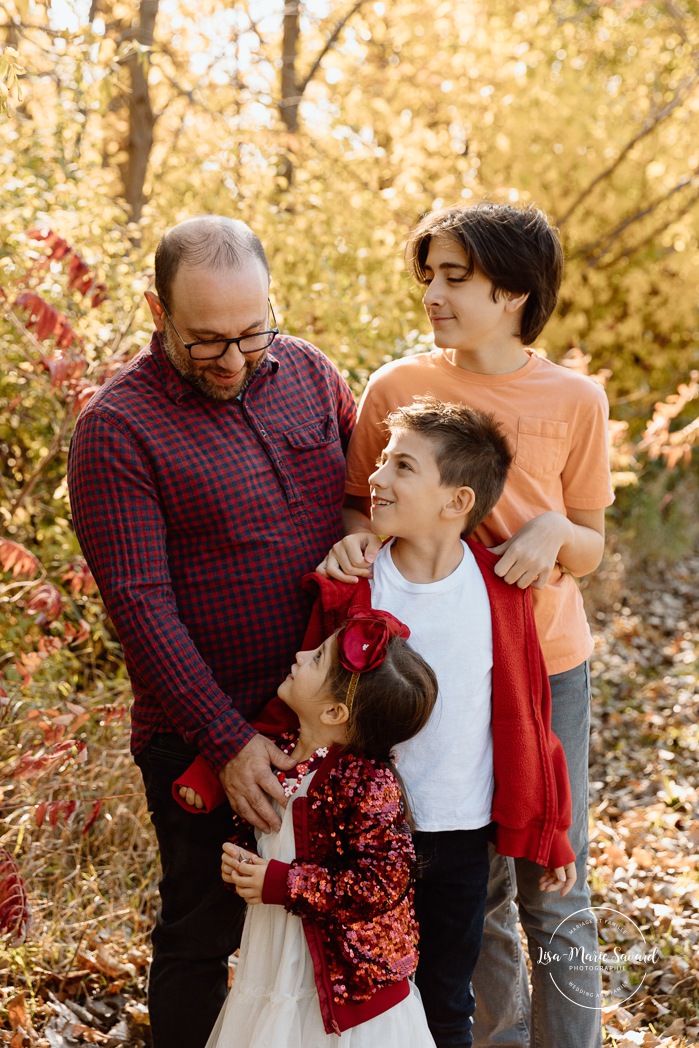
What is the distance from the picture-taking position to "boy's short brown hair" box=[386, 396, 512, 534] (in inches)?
91.7

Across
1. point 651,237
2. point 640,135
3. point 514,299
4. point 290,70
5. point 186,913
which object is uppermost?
point 290,70

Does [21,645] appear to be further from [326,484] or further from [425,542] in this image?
[425,542]

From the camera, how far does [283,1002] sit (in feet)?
7.10

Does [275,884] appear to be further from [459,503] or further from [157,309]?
[157,309]

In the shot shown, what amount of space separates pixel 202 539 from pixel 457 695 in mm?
700

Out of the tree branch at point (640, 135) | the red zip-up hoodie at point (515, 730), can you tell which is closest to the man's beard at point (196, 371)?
the red zip-up hoodie at point (515, 730)

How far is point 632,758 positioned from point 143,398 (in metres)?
3.77

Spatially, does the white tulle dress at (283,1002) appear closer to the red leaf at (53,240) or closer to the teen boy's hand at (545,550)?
the teen boy's hand at (545,550)

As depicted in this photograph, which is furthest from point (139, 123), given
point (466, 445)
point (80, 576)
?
point (466, 445)

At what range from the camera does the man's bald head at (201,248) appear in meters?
2.29

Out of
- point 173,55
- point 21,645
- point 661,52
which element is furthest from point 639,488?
point 21,645

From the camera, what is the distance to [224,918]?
98.3 inches

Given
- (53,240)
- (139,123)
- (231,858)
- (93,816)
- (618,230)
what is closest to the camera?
(231,858)

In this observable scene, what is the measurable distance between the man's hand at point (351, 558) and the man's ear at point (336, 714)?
305 millimetres
